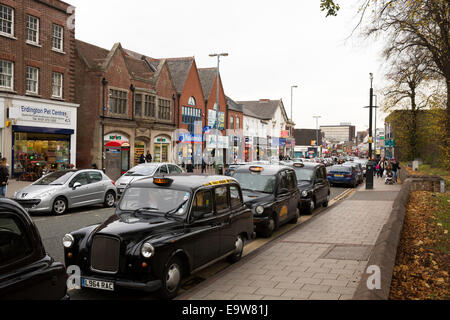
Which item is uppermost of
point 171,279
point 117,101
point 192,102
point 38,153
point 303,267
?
point 192,102

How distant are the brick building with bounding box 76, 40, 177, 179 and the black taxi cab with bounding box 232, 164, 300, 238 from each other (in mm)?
20485

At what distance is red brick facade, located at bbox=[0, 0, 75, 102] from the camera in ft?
78.6

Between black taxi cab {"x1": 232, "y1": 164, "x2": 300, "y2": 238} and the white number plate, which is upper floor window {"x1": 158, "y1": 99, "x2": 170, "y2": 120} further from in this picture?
the white number plate

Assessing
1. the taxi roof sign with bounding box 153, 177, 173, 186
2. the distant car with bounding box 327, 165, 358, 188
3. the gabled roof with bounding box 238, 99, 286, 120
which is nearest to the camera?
the taxi roof sign with bounding box 153, 177, 173, 186

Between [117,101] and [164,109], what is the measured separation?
23.8ft

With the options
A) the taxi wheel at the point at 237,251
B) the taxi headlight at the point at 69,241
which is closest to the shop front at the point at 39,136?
the taxi wheel at the point at 237,251

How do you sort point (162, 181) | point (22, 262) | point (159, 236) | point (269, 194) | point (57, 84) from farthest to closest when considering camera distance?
point (57, 84) < point (269, 194) < point (162, 181) < point (159, 236) < point (22, 262)

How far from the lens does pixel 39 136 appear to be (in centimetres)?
2630

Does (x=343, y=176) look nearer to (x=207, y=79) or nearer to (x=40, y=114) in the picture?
(x=40, y=114)

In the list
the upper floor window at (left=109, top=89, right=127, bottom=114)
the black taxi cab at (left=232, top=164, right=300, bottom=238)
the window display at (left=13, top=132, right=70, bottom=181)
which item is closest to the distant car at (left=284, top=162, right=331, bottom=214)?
the black taxi cab at (left=232, top=164, right=300, bottom=238)

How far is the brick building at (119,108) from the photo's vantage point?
105 feet

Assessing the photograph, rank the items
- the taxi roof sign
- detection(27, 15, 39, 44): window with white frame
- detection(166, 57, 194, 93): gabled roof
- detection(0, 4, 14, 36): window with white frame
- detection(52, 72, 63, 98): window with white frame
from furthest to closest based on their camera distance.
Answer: detection(166, 57, 194, 93): gabled roof → detection(52, 72, 63, 98): window with white frame → detection(27, 15, 39, 44): window with white frame → detection(0, 4, 14, 36): window with white frame → the taxi roof sign

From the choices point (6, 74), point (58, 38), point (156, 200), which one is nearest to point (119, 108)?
point (58, 38)

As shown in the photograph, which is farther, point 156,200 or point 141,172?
point 141,172
